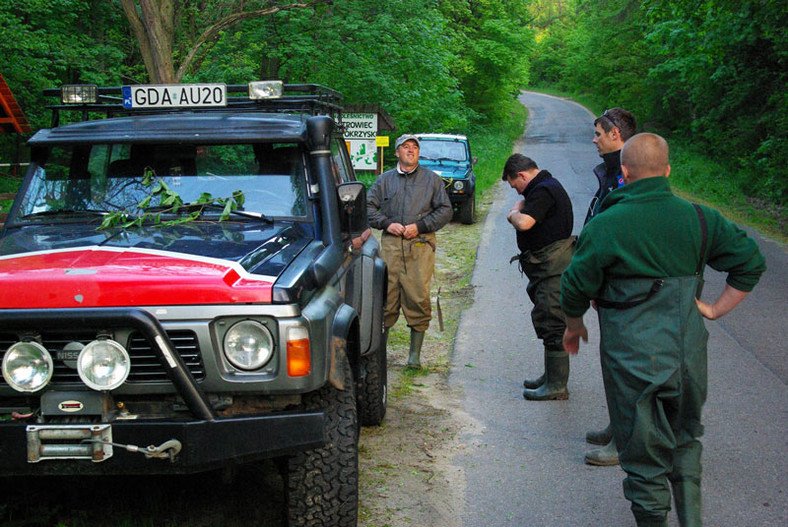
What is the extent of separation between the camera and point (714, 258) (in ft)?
11.8

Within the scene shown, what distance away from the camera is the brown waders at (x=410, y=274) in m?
7.17

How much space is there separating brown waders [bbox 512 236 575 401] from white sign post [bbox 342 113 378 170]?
30.3 ft

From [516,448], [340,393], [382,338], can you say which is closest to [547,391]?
[516,448]

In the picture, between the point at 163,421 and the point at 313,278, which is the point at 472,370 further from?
the point at 163,421

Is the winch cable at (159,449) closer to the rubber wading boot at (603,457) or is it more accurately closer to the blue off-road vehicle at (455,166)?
the rubber wading boot at (603,457)

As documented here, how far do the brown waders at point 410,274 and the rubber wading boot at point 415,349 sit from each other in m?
0.09

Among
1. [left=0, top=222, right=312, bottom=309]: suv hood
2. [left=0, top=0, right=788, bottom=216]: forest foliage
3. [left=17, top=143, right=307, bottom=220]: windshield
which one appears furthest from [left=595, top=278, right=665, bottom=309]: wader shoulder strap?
[left=0, top=0, right=788, bottom=216]: forest foliage

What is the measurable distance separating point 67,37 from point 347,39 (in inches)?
306

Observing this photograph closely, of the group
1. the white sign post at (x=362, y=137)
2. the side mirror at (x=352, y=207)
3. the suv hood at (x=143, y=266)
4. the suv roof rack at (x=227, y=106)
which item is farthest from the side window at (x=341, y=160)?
the white sign post at (x=362, y=137)

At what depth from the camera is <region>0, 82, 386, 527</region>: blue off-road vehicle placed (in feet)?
10.7

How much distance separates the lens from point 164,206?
4.42 meters

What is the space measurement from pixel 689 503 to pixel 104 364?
102 inches

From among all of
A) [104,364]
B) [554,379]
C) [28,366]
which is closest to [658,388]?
[104,364]

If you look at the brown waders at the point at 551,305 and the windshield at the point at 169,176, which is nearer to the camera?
the windshield at the point at 169,176
